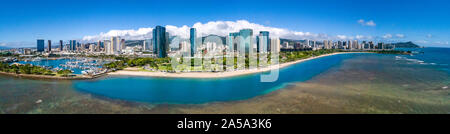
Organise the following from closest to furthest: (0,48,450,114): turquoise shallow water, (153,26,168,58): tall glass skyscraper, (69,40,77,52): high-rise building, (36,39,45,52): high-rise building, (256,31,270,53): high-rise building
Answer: (0,48,450,114): turquoise shallow water
(153,26,168,58): tall glass skyscraper
(256,31,270,53): high-rise building
(36,39,45,52): high-rise building
(69,40,77,52): high-rise building

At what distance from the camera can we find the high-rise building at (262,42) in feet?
226

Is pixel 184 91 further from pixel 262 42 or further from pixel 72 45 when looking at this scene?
pixel 72 45

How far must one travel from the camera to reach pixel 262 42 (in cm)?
6956

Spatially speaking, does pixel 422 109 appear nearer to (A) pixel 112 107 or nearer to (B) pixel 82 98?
(A) pixel 112 107

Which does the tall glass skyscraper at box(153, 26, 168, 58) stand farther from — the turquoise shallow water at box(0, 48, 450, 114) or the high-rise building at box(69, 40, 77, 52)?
the high-rise building at box(69, 40, 77, 52)

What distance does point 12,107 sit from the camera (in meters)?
10.9

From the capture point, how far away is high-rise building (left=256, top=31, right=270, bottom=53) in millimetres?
68938

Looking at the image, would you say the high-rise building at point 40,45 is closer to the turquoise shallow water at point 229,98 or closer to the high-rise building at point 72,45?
the high-rise building at point 72,45

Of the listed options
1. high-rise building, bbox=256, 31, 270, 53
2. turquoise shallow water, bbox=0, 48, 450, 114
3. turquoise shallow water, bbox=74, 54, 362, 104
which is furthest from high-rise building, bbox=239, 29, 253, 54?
turquoise shallow water, bbox=0, 48, 450, 114

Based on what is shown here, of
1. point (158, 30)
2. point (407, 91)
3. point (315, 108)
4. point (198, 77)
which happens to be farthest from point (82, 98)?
point (158, 30)

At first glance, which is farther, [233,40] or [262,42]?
[233,40]

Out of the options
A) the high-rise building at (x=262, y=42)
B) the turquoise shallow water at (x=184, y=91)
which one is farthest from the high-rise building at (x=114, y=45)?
the turquoise shallow water at (x=184, y=91)

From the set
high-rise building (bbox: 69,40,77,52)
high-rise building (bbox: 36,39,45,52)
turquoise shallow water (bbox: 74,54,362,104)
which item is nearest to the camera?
turquoise shallow water (bbox: 74,54,362,104)

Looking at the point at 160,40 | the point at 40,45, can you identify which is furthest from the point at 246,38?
the point at 40,45
